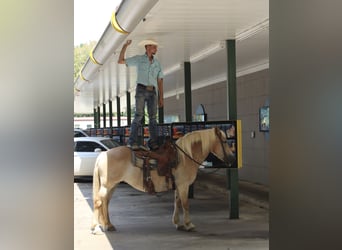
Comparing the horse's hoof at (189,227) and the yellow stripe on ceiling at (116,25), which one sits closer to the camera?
the yellow stripe on ceiling at (116,25)

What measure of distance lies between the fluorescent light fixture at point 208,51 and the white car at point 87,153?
25.2ft

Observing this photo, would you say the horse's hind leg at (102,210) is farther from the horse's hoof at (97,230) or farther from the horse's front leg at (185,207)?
the horse's front leg at (185,207)

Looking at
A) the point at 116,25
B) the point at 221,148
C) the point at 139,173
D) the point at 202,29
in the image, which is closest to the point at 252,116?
the point at 221,148

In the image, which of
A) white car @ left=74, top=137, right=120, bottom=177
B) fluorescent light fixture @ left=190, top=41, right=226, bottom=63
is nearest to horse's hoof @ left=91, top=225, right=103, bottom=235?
fluorescent light fixture @ left=190, top=41, right=226, bottom=63

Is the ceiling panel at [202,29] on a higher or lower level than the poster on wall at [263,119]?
higher

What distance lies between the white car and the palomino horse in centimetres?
1010

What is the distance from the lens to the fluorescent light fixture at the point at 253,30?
9.16 metres

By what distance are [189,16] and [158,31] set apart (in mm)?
1416

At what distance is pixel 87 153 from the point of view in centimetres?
2038

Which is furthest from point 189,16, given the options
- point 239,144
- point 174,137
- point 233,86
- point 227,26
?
point 174,137

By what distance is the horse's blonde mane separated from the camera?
10023 mm

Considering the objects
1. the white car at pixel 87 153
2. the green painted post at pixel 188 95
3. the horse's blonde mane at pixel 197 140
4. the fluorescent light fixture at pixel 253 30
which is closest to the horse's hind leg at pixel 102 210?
the horse's blonde mane at pixel 197 140

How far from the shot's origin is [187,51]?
12.6 metres
